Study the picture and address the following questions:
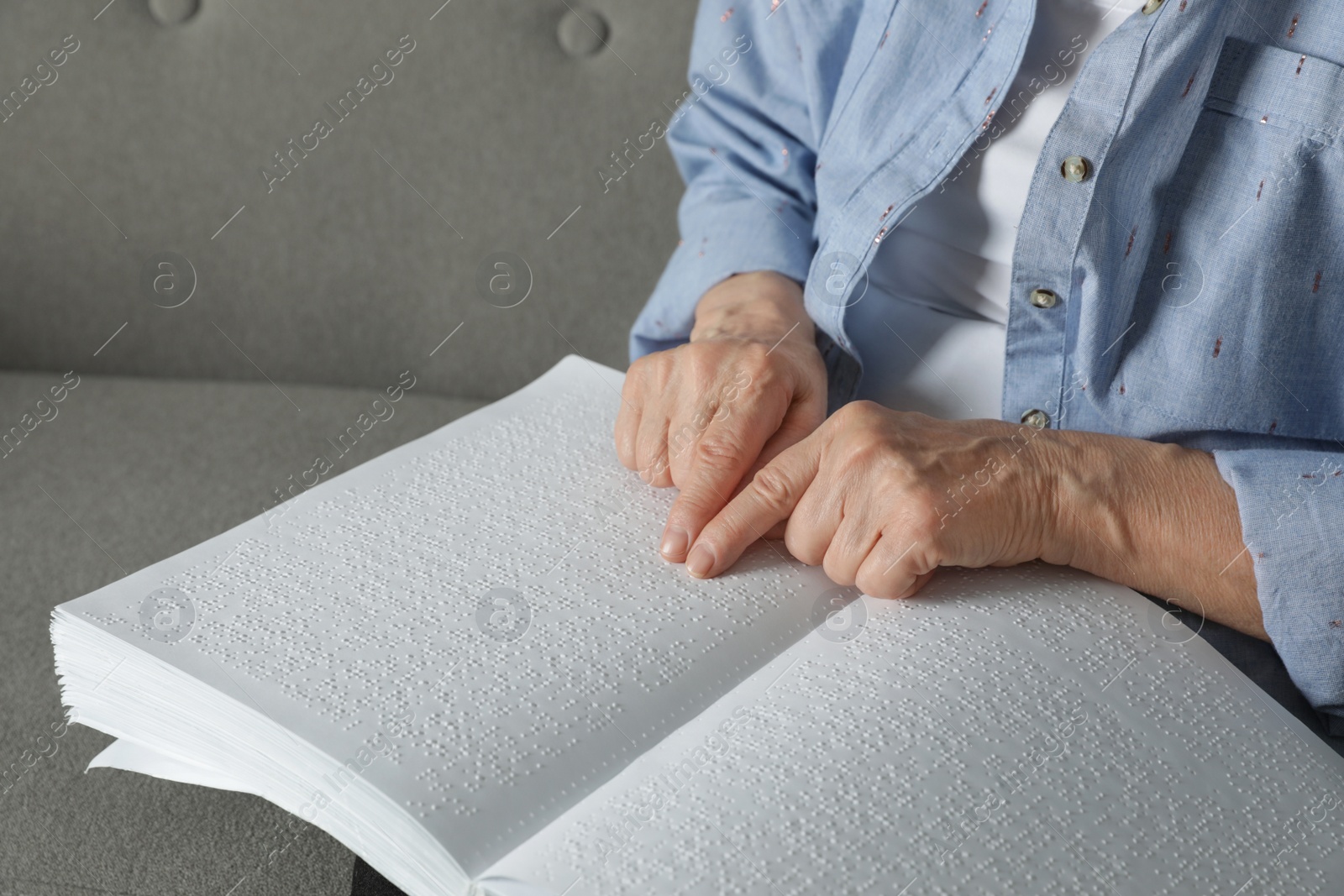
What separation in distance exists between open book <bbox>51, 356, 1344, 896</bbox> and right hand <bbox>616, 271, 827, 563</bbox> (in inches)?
2.4

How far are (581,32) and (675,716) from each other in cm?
80

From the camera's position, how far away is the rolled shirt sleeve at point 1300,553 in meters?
0.53

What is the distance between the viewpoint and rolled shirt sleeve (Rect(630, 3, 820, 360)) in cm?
81

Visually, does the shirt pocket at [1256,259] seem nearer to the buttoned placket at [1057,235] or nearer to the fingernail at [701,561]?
the buttoned placket at [1057,235]

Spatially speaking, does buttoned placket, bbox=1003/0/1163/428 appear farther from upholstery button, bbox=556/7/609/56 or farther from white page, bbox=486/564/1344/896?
upholstery button, bbox=556/7/609/56

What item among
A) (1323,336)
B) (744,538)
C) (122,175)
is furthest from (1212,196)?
(122,175)

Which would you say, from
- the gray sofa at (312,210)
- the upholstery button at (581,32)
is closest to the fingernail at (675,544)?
the gray sofa at (312,210)

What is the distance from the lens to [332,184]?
3.55ft

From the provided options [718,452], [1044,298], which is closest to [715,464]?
[718,452]

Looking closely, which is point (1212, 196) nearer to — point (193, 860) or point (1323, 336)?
point (1323, 336)

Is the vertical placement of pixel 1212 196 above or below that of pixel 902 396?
above

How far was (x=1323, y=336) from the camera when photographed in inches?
23.4

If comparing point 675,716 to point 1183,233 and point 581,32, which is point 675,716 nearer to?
point 1183,233

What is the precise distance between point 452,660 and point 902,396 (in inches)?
15.9
